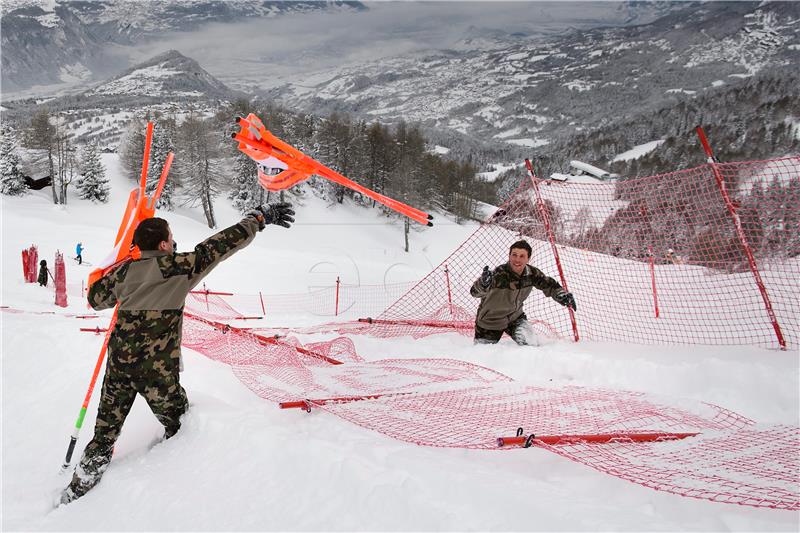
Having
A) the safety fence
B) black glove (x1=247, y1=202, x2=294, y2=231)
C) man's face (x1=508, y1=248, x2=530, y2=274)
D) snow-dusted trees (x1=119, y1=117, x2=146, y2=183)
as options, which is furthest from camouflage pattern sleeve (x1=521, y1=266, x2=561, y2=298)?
snow-dusted trees (x1=119, y1=117, x2=146, y2=183)

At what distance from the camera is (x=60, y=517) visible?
269 cm

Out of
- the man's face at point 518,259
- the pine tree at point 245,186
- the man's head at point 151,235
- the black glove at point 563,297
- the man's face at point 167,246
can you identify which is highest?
the man's head at point 151,235

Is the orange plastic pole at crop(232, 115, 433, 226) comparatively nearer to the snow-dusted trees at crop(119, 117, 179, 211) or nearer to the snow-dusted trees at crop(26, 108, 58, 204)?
the snow-dusted trees at crop(119, 117, 179, 211)

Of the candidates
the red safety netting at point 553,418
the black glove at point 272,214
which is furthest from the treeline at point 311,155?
Answer: the black glove at point 272,214

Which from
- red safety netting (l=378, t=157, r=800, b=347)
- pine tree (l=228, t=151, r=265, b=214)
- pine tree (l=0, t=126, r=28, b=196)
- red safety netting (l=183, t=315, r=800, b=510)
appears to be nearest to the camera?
red safety netting (l=183, t=315, r=800, b=510)

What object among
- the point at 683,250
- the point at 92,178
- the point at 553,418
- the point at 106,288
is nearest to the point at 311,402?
the point at 106,288

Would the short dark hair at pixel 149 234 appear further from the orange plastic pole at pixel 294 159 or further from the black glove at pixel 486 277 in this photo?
the black glove at pixel 486 277

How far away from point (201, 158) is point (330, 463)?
3980cm

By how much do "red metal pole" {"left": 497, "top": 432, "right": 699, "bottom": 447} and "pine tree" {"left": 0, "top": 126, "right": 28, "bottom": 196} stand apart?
4372 cm

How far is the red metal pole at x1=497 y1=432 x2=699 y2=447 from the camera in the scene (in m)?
2.59

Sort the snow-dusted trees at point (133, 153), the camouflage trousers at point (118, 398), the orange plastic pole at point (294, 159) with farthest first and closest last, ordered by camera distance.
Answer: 1. the snow-dusted trees at point (133, 153)
2. the orange plastic pole at point (294, 159)
3. the camouflage trousers at point (118, 398)

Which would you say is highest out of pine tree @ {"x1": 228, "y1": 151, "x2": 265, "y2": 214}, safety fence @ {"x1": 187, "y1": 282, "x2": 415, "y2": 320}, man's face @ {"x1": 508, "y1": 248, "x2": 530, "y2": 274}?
man's face @ {"x1": 508, "y1": 248, "x2": 530, "y2": 274}

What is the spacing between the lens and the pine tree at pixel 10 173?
33.1 metres

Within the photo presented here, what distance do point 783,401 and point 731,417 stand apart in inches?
29.5
